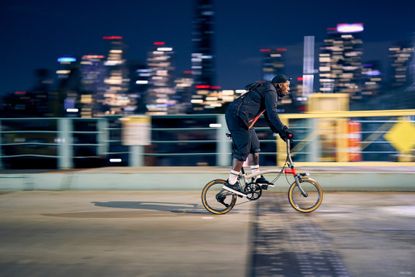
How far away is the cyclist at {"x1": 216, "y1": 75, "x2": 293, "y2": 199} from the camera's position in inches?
280

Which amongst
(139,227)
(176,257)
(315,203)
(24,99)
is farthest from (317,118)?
(24,99)

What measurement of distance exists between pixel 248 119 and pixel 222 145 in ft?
12.4

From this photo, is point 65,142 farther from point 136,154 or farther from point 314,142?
point 314,142

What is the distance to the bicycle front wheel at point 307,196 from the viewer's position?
289 inches

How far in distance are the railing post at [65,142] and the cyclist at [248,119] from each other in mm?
5077

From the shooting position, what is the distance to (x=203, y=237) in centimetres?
601

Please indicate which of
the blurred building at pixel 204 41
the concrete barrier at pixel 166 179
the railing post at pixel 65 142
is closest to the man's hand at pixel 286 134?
the concrete barrier at pixel 166 179

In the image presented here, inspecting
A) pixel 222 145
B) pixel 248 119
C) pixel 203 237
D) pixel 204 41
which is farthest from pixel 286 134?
pixel 204 41

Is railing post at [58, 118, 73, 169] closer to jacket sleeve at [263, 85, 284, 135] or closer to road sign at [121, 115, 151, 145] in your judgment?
road sign at [121, 115, 151, 145]

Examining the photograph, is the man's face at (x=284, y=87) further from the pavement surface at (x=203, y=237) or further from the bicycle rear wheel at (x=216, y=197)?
the pavement surface at (x=203, y=237)

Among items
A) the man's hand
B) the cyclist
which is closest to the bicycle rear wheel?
the cyclist

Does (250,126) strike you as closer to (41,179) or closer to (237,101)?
(237,101)

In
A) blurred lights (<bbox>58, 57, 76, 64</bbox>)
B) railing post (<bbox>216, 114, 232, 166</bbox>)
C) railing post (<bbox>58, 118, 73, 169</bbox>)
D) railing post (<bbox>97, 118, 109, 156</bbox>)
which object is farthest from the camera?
blurred lights (<bbox>58, 57, 76, 64</bbox>)

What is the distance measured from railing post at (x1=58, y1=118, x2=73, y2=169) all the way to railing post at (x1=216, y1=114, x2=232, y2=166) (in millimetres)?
3363
